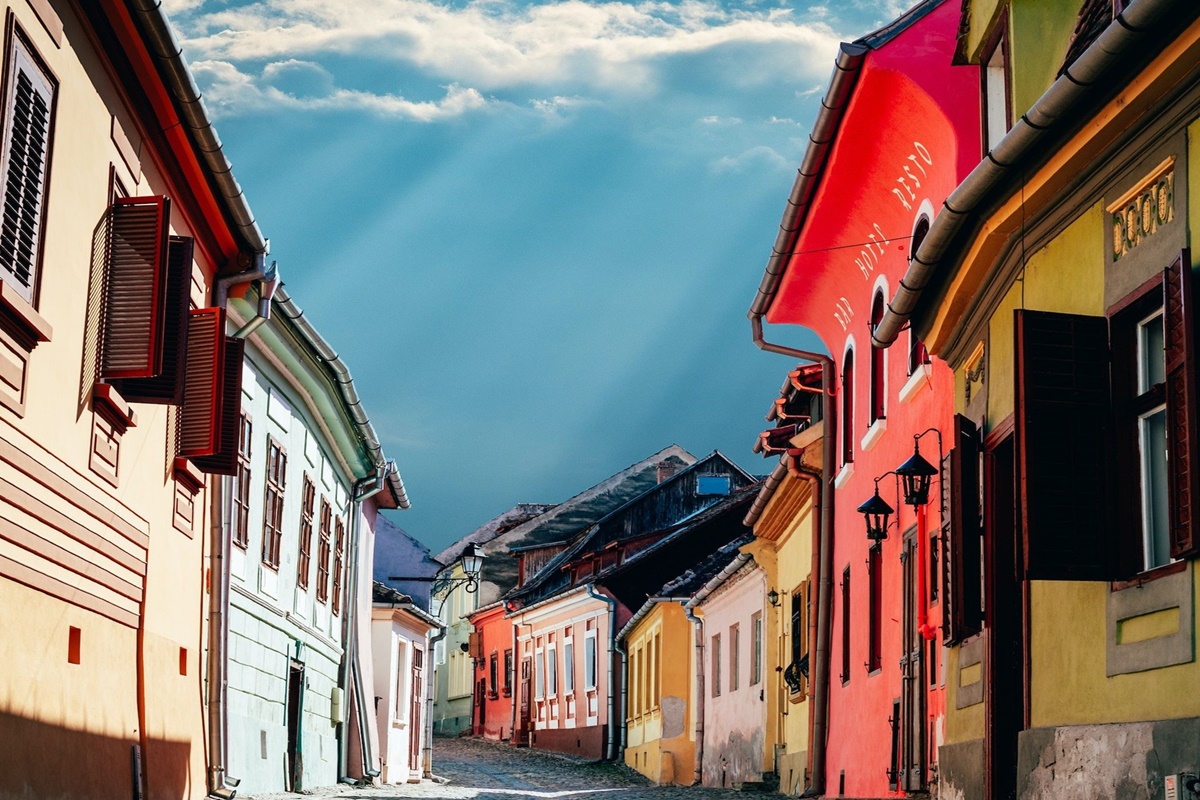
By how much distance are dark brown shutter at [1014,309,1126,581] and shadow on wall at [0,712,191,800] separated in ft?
16.5

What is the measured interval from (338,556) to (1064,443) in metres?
17.1

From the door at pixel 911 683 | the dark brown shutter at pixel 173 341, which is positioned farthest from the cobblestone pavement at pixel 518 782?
the dark brown shutter at pixel 173 341

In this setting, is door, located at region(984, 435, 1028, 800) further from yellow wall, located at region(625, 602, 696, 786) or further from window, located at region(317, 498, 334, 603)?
yellow wall, located at region(625, 602, 696, 786)

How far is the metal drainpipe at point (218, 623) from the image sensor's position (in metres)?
13.7

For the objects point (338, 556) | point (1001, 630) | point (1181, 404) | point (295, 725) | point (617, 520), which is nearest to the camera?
point (1181, 404)

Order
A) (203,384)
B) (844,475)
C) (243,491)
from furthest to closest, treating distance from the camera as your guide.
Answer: (844,475) < (243,491) < (203,384)

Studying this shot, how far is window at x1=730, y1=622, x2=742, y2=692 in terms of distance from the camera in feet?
84.3

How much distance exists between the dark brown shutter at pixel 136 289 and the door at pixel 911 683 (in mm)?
6334

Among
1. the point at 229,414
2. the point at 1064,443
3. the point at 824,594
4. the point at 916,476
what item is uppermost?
the point at 229,414

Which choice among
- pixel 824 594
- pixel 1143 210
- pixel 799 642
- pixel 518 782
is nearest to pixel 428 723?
pixel 518 782

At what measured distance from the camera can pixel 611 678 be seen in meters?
38.9

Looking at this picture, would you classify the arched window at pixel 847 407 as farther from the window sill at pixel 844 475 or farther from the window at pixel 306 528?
the window at pixel 306 528

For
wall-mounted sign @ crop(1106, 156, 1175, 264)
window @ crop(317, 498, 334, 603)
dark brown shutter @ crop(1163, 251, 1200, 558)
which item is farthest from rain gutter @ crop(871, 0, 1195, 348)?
window @ crop(317, 498, 334, 603)

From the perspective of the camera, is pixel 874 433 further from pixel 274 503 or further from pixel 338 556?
pixel 338 556
